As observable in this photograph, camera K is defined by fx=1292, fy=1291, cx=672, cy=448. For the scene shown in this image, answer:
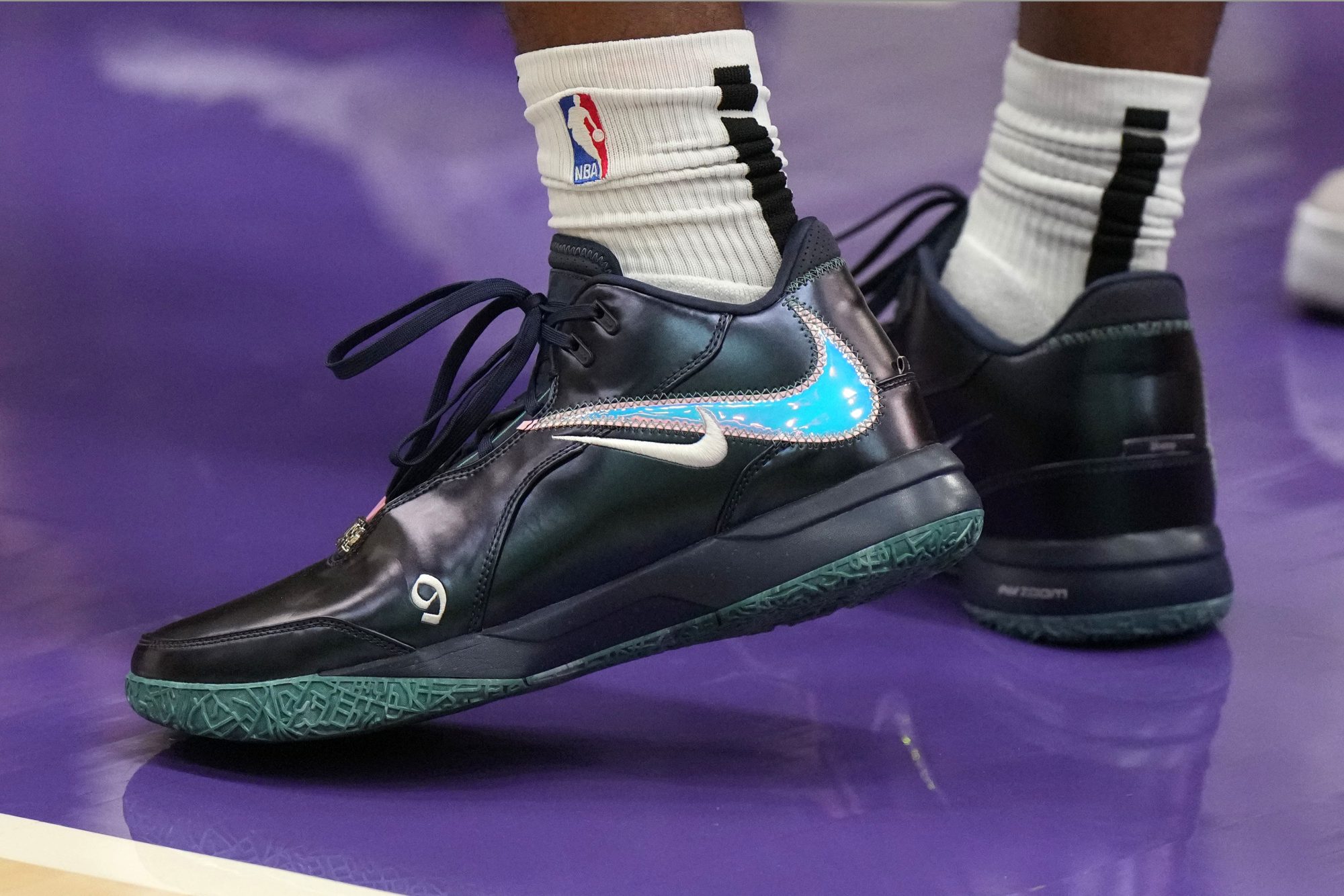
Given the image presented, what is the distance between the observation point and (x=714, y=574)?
83 centimetres

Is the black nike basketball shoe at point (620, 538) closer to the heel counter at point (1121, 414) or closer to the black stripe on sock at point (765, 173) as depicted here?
the black stripe on sock at point (765, 173)

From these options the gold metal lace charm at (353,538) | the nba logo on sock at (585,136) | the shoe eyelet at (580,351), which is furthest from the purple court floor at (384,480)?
the nba logo on sock at (585,136)

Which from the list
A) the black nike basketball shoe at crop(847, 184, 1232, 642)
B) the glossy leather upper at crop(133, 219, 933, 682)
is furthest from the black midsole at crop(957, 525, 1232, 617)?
the glossy leather upper at crop(133, 219, 933, 682)

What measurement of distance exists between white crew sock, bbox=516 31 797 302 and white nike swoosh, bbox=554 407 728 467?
10 cm

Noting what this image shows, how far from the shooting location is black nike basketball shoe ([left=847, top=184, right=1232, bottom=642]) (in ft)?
3.48

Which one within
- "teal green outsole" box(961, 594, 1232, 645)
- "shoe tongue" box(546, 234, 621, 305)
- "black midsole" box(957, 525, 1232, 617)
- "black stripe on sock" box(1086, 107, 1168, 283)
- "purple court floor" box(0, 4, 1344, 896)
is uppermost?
"shoe tongue" box(546, 234, 621, 305)

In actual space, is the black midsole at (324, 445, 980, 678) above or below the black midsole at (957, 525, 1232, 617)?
above

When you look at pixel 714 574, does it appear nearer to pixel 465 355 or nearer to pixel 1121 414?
pixel 465 355

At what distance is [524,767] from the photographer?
83 cm

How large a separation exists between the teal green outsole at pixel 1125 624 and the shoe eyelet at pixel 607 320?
47 cm

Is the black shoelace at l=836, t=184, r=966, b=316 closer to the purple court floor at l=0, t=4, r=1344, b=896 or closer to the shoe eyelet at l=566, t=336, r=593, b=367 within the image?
the purple court floor at l=0, t=4, r=1344, b=896

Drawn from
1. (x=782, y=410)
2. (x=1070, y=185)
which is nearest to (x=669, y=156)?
(x=782, y=410)

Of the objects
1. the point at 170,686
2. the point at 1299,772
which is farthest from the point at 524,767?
the point at 1299,772

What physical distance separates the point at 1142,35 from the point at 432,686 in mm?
801
